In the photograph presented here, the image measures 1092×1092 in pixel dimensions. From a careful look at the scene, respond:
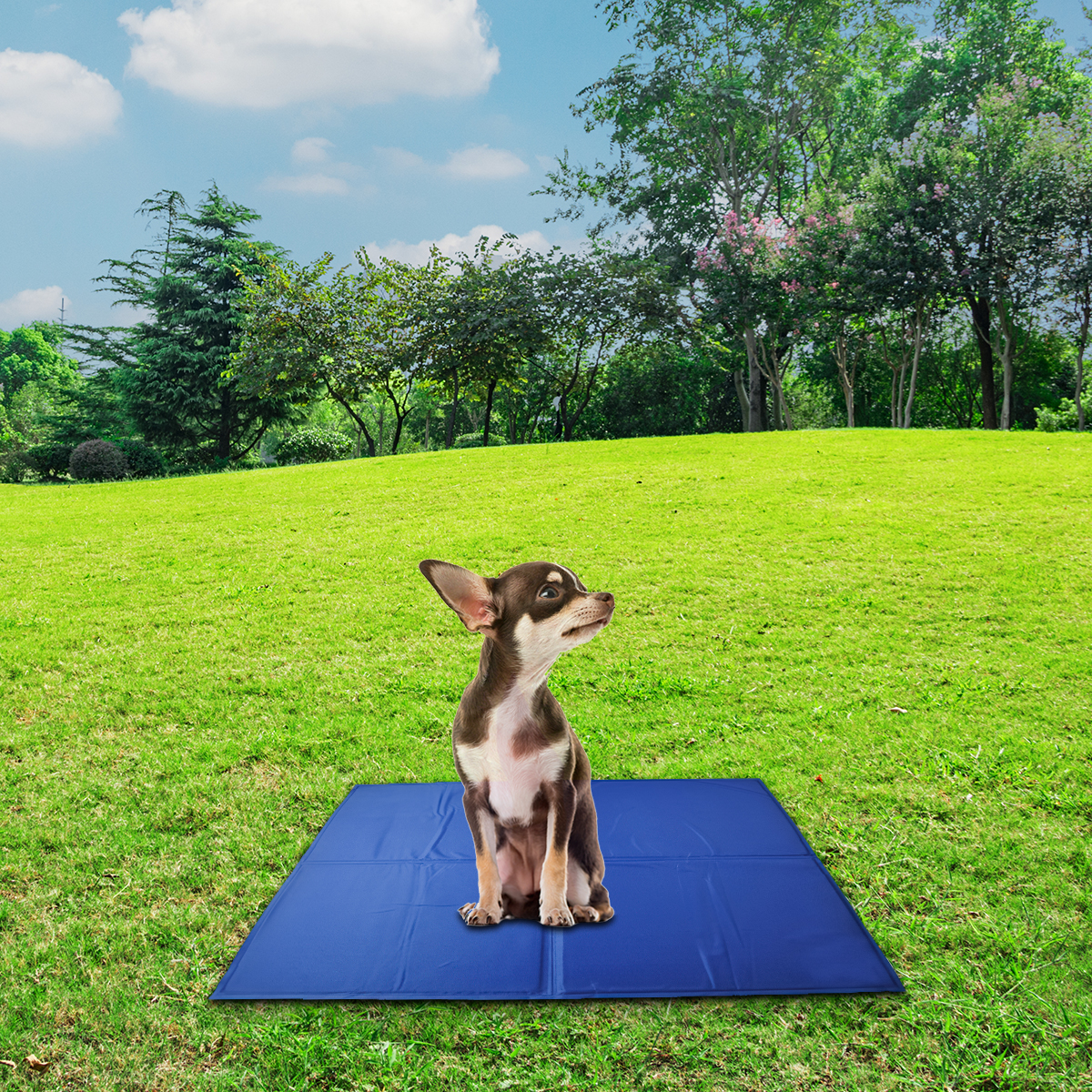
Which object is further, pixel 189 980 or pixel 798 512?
pixel 798 512

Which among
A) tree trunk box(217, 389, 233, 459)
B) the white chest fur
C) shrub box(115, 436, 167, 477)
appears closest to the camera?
the white chest fur

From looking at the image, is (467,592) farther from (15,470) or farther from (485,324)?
(15,470)

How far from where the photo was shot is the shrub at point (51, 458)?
84.0 feet

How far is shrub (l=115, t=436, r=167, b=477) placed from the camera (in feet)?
81.1

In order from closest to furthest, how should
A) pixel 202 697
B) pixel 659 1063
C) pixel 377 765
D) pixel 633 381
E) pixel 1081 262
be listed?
pixel 659 1063 < pixel 377 765 < pixel 202 697 < pixel 1081 262 < pixel 633 381

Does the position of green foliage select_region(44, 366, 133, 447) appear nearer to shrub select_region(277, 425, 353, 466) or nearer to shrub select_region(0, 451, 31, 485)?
shrub select_region(0, 451, 31, 485)

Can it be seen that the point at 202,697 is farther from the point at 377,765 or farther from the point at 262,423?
the point at 262,423

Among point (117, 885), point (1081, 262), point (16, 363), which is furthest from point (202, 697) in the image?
point (16, 363)

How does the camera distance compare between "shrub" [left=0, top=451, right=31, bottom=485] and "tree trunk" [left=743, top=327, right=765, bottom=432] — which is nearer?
"tree trunk" [left=743, top=327, right=765, bottom=432]

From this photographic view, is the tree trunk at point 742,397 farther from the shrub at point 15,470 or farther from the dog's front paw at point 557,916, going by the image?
the dog's front paw at point 557,916

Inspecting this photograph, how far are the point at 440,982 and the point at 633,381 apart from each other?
26.8 metres

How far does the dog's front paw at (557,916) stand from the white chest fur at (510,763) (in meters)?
0.50

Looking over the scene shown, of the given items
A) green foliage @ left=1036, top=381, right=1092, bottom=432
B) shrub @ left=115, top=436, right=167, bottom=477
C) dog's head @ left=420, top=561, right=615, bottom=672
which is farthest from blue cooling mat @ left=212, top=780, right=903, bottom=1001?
green foliage @ left=1036, top=381, right=1092, bottom=432

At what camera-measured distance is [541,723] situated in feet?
9.08
